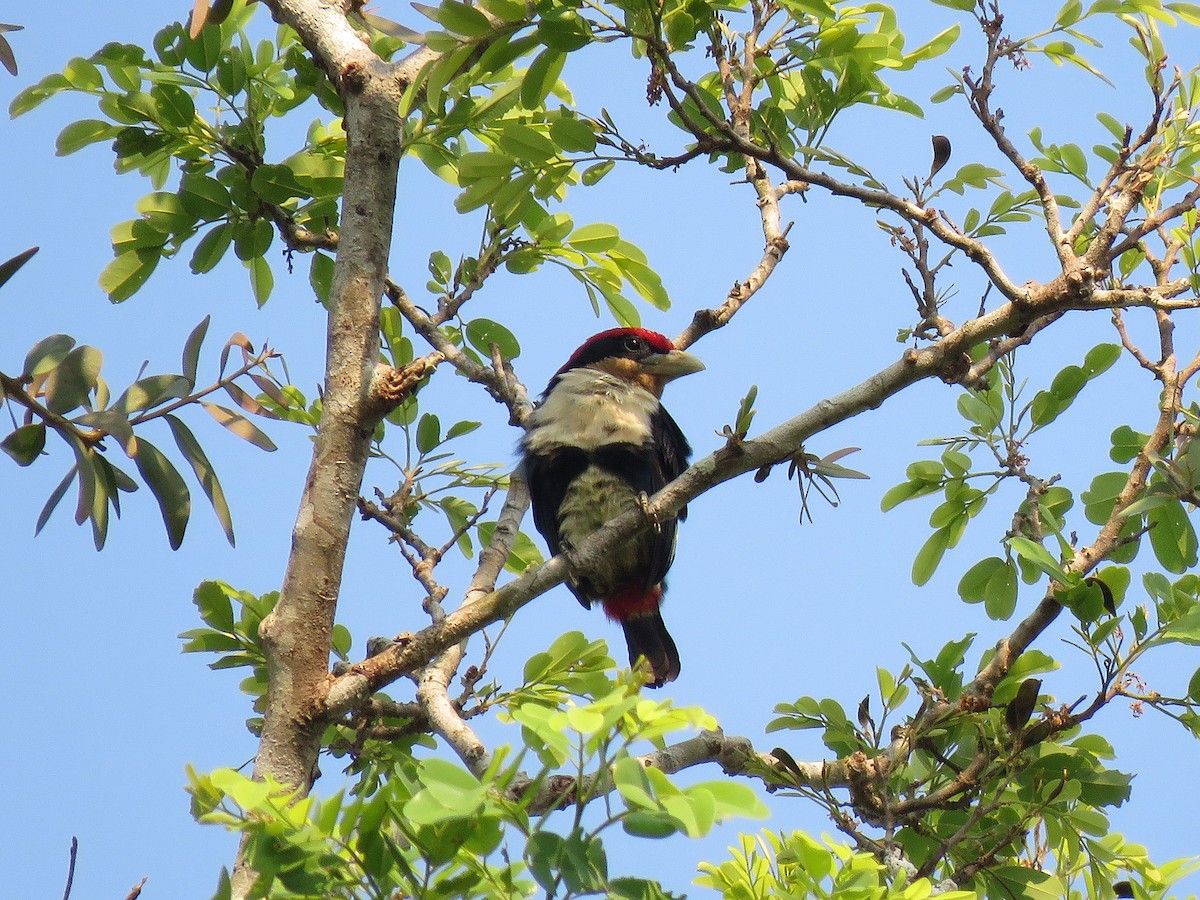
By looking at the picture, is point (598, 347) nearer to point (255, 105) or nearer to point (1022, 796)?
point (255, 105)

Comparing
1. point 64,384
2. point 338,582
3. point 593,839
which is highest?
point 64,384

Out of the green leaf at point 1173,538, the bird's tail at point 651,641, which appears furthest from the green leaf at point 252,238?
the green leaf at point 1173,538

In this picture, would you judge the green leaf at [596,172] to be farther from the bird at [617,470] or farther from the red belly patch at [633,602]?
the red belly patch at [633,602]

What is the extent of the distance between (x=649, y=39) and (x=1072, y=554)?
149cm

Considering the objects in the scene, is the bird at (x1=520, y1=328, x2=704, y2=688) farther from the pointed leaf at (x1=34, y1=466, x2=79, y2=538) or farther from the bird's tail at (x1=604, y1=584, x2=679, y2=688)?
the pointed leaf at (x1=34, y1=466, x2=79, y2=538)

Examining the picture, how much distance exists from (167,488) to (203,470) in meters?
0.08

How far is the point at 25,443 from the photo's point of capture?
7.55 feet

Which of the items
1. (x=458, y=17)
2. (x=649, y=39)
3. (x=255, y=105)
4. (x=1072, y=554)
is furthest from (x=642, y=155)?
(x=1072, y=554)

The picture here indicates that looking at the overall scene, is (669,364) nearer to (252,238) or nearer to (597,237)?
(597,237)

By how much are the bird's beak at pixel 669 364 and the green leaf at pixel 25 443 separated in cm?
268

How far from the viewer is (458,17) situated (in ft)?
7.86

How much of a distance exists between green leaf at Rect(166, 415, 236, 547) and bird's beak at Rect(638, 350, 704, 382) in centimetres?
242

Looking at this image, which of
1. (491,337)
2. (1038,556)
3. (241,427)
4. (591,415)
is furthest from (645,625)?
(241,427)

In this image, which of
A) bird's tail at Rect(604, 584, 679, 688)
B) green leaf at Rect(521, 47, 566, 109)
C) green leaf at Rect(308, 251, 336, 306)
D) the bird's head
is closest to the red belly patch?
bird's tail at Rect(604, 584, 679, 688)
